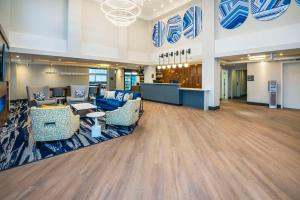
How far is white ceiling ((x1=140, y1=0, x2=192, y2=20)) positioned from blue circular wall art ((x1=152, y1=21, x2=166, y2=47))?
63 cm

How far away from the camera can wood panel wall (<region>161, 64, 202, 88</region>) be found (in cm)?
1067

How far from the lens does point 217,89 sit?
8.27 metres

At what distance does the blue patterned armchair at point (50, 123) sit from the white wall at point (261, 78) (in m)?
9.87

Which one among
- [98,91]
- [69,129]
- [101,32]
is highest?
[101,32]

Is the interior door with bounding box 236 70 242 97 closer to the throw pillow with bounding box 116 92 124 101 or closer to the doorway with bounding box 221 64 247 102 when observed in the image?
the doorway with bounding box 221 64 247 102

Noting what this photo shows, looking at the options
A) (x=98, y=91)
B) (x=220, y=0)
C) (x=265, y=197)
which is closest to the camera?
(x=265, y=197)

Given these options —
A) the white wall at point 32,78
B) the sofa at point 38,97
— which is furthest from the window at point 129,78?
the sofa at point 38,97

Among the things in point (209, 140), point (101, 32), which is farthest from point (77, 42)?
point (209, 140)

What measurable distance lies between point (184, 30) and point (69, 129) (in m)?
8.85

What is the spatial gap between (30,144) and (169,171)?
10.4 ft

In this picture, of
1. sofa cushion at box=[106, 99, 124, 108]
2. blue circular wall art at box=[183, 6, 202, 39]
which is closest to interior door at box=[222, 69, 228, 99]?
blue circular wall art at box=[183, 6, 202, 39]

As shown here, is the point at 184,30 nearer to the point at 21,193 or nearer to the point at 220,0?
the point at 220,0

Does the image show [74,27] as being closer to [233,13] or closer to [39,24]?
[39,24]

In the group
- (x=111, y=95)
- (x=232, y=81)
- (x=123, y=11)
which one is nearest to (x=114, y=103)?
(x=111, y=95)
